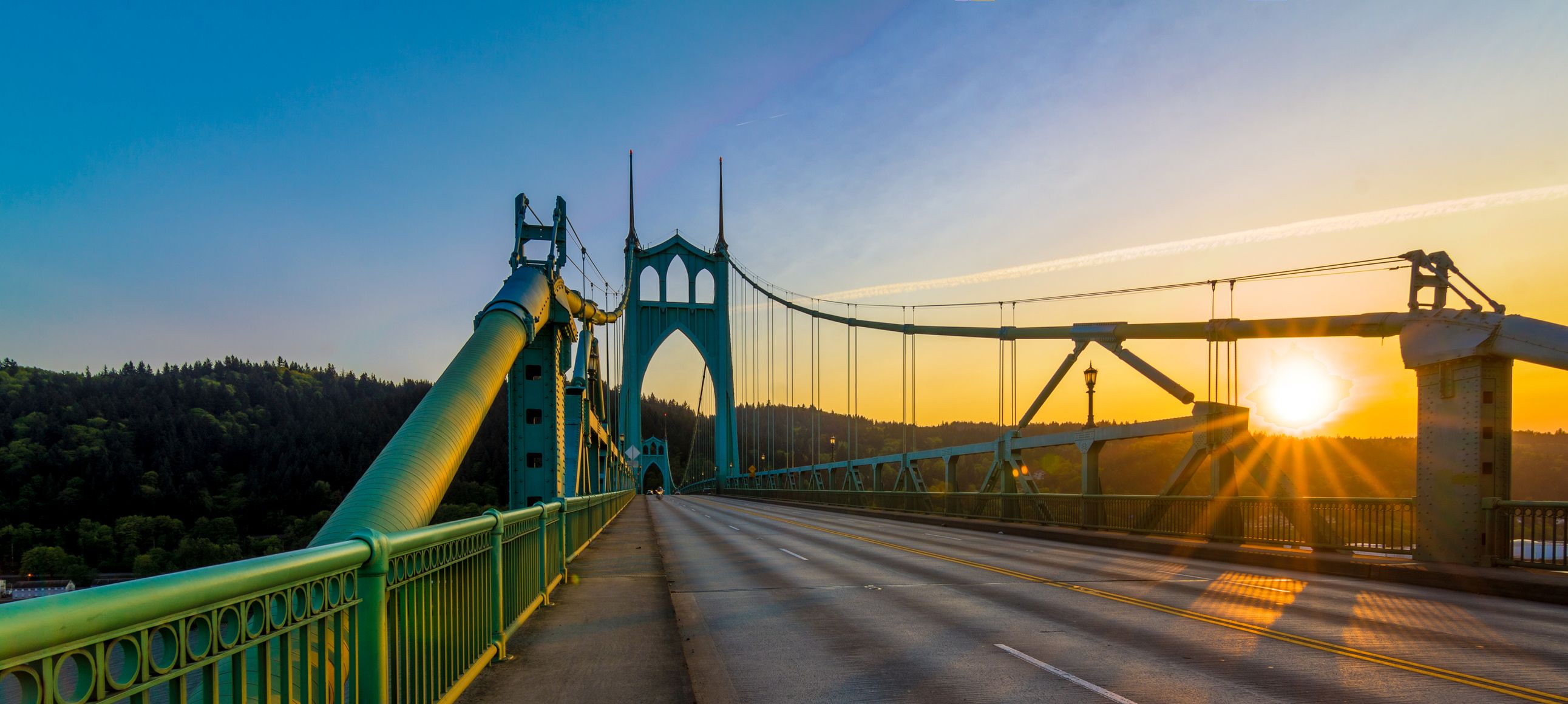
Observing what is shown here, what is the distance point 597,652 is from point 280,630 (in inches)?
186

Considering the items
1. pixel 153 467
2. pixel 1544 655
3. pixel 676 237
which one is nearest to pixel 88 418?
pixel 153 467

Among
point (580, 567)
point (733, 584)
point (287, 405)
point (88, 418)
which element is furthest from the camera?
point (287, 405)

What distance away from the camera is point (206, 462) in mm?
106812

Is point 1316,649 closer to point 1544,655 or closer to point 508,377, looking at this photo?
point 1544,655

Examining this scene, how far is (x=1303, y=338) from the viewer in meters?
18.2

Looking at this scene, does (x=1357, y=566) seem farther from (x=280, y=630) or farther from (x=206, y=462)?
(x=206, y=462)

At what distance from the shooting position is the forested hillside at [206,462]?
78.7 m

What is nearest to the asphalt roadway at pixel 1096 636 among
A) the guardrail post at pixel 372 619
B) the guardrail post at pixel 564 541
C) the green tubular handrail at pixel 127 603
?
the guardrail post at pixel 564 541

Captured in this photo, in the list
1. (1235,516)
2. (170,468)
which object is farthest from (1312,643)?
(170,468)

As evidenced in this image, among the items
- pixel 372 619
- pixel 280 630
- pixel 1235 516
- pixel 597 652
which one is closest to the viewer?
pixel 280 630

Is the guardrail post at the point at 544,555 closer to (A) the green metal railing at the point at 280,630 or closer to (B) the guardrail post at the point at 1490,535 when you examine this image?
(A) the green metal railing at the point at 280,630

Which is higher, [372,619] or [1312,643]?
[372,619]

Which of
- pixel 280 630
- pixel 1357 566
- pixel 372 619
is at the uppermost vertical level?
pixel 280 630

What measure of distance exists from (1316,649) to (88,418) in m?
138
